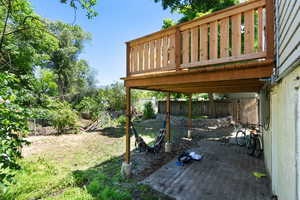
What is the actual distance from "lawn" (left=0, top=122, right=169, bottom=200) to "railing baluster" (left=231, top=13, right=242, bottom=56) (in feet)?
8.91

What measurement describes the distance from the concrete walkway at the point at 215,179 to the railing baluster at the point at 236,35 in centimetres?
243

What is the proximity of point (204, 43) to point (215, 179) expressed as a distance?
274 centimetres

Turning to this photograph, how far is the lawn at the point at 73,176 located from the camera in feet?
9.76

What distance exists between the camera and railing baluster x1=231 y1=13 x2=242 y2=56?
7.70 ft

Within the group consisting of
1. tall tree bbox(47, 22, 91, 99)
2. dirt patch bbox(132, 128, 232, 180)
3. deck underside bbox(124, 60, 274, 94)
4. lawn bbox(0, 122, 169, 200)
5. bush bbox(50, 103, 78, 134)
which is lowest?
lawn bbox(0, 122, 169, 200)

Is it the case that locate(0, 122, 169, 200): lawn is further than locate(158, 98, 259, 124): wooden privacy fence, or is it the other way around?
locate(158, 98, 259, 124): wooden privacy fence

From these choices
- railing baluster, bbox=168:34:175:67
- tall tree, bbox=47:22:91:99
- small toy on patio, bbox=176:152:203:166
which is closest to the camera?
railing baluster, bbox=168:34:175:67

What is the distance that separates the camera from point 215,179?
344cm

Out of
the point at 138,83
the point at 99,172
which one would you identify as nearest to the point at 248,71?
the point at 138,83

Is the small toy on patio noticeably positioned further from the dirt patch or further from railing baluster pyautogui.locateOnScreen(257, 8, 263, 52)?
railing baluster pyautogui.locateOnScreen(257, 8, 263, 52)

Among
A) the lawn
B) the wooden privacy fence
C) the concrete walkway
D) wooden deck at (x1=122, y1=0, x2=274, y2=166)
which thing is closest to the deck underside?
wooden deck at (x1=122, y1=0, x2=274, y2=166)

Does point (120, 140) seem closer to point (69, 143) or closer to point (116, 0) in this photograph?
point (69, 143)

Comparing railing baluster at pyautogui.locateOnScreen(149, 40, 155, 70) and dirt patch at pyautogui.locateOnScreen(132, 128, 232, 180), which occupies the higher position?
railing baluster at pyautogui.locateOnScreen(149, 40, 155, 70)

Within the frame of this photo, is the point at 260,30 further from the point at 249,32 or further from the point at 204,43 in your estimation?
the point at 204,43
